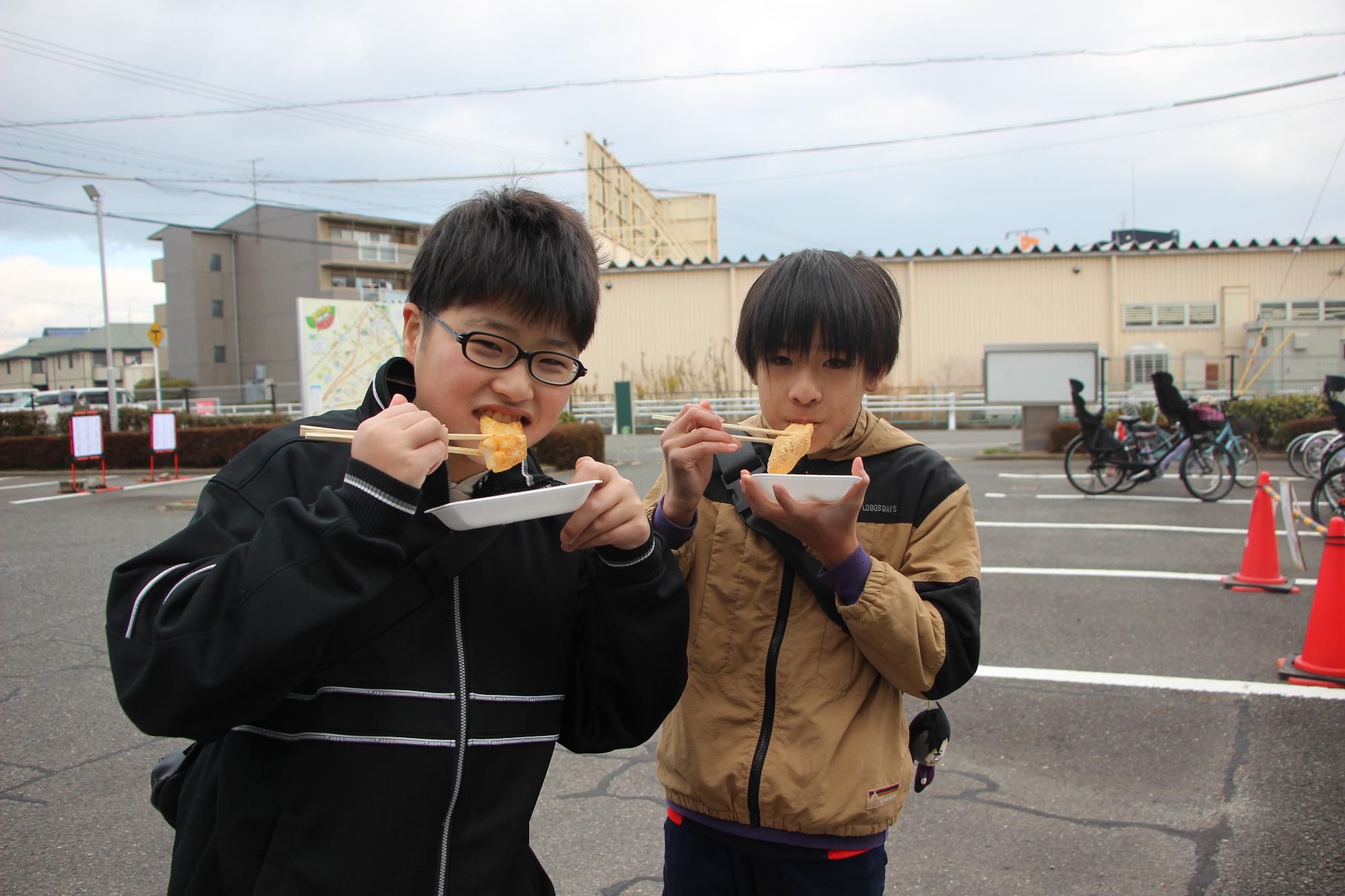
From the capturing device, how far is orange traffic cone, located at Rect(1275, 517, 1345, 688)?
14.9ft

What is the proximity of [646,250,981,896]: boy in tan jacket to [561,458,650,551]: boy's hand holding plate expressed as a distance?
25cm

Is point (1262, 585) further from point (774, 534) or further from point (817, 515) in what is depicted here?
point (817, 515)

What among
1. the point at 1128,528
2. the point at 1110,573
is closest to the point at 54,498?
the point at 1110,573

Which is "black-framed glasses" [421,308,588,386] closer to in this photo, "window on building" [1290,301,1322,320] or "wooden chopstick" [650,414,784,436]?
"wooden chopstick" [650,414,784,436]

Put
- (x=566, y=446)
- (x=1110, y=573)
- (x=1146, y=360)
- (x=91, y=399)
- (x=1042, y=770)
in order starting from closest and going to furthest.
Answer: (x=1042, y=770) < (x=1110, y=573) < (x=566, y=446) < (x=1146, y=360) < (x=91, y=399)

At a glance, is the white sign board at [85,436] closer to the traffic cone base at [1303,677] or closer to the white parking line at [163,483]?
the white parking line at [163,483]

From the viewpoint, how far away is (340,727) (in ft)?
3.95

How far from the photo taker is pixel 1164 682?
4559 mm

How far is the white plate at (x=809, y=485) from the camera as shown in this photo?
55.0 inches

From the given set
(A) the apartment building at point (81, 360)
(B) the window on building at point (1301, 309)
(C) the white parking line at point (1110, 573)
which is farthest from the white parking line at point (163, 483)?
(A) the apartment building at point (81, 360)

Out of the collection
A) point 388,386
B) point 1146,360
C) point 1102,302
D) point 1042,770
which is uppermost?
point 1102,302

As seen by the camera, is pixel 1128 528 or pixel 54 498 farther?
pixel 54 498

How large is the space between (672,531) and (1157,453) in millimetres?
10968

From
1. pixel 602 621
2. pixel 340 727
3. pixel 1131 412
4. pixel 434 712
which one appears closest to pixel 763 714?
pixel 602 621
